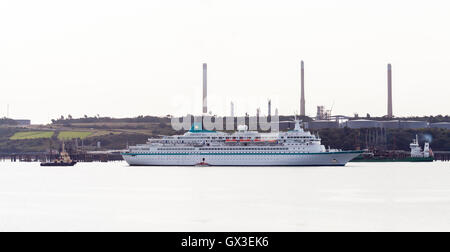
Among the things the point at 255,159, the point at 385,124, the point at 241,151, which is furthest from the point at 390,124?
the point at 255,159

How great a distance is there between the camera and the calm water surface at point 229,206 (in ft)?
134

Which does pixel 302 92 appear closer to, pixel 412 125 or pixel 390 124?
pixel 390 124

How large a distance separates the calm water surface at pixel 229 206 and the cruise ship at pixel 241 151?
121 feet

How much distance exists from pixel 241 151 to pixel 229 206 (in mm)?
64772

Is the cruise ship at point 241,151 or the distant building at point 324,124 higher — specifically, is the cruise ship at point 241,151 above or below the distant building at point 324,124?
below

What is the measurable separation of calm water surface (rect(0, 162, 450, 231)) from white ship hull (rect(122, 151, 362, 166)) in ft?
119

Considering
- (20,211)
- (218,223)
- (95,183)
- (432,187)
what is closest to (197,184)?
(95,183)

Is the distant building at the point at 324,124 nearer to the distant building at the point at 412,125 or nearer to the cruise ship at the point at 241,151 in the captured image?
the distant building at the point at 412,125

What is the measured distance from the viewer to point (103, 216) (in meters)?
45.1

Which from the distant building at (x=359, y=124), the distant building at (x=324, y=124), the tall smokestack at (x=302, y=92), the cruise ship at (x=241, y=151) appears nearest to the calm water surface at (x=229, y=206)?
the cruise ship at (x=241, y=151)

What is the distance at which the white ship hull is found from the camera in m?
112

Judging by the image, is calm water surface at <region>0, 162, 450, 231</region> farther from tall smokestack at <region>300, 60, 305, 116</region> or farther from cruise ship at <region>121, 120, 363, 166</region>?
tall smokestack at <region>300, 60, 305, 116</region>

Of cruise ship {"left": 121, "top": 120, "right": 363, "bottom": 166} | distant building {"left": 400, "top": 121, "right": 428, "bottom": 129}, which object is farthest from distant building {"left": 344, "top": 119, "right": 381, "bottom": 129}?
cruise ship {"left": 121, "top": 120, "right": 363, "bottom": 166}

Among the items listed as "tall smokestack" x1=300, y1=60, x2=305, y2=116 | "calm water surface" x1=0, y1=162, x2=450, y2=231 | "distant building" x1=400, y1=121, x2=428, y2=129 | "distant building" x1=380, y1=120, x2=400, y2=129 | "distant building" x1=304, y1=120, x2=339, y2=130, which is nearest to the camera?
"calm water surface" x1=0, y1=162, x2=450, y2=231
